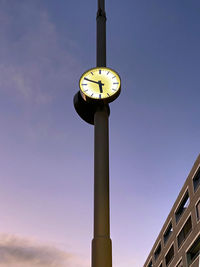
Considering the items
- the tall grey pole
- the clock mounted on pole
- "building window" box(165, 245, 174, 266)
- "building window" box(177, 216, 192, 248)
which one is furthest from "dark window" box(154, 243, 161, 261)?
the tall grey pole

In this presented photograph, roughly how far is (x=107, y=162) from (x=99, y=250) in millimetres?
1278

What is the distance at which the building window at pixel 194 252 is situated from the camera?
43.9 metres

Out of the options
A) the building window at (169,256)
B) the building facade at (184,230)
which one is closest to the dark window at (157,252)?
the building facade at (184,230)

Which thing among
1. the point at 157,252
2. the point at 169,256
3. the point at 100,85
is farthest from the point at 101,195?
the point at 157,252

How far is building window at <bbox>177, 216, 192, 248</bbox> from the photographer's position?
46438 mm

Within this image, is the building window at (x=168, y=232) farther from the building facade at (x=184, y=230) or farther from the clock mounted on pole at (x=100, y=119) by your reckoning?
the clock mounted on pole at (x=100, y=119)

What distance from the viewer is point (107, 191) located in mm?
5844

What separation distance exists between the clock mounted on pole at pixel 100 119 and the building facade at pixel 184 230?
38.3 meters

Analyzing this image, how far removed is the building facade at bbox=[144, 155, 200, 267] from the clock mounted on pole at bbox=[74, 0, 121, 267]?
126 ft

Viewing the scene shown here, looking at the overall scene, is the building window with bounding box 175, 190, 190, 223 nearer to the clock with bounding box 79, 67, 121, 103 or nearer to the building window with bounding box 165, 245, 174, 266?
the building window with bounding box 165, 245, 174, 266

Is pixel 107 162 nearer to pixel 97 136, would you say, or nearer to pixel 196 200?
pixel 97 136

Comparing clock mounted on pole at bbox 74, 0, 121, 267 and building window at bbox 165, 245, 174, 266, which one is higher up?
building window at bbox 165, 245, 174, 266

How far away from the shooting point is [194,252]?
45656 mm

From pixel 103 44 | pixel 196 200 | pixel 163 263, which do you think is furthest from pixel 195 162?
pixel 103 44
